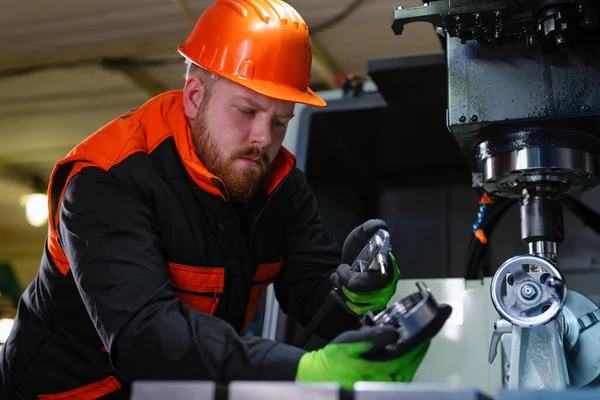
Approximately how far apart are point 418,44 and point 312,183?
951 mm

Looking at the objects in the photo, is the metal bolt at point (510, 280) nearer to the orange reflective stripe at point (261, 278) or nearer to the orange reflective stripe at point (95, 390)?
the orange reflective stripe at point (261, 278)

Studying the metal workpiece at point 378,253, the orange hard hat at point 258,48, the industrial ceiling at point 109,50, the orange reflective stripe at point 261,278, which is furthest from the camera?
the industrial ceiling at point 109,50

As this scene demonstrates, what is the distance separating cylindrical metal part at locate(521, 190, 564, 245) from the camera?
1220 mm

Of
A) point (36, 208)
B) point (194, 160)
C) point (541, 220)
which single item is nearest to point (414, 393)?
point (541, 220)

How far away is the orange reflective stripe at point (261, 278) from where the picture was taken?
151cm

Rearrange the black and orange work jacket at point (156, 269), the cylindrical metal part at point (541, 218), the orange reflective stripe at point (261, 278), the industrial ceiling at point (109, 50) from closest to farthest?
the black and orange work jacket at point (156, 269) → the cylindrical metal part at point (541, 218) → the orange reflective stripe at point (261, 278) → the industrial ceiling at point (109, 50)

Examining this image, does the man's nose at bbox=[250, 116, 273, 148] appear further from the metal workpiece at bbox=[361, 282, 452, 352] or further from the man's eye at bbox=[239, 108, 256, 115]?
the metal workpiece at bbox=[361, 282, 452, 352]

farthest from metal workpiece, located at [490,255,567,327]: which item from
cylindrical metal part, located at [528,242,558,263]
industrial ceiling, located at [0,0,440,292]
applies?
industrial ceiling, located at [0,0,440,292]

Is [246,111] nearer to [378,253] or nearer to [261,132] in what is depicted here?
[261,132]

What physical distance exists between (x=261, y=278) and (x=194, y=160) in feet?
1.12

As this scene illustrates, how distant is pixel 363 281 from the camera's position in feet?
3.83

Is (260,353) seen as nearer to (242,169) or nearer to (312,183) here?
(242,169)

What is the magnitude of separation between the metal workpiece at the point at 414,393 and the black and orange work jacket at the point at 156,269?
0.89 feet

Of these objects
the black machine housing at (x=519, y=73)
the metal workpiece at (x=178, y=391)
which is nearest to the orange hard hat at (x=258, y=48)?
the black machine housing at (x=519, y=73)
